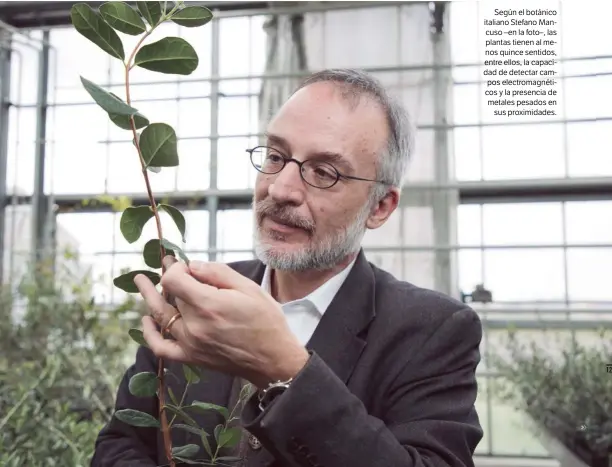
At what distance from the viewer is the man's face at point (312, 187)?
77cm

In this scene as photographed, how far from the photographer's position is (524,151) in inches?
87.0

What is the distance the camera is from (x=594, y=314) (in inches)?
92.0

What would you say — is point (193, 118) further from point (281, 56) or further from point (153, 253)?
point (153, 253)

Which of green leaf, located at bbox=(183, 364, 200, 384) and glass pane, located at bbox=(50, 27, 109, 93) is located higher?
glass pane, located at bbox=(50, 27, 109, 93)

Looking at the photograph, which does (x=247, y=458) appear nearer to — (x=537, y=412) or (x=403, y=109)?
(x=403, y=109)

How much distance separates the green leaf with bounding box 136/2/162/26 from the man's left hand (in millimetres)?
189

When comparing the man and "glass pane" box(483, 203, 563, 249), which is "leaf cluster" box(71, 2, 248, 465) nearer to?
the man

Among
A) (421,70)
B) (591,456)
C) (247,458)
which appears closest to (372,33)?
(421,70)

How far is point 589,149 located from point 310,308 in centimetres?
170

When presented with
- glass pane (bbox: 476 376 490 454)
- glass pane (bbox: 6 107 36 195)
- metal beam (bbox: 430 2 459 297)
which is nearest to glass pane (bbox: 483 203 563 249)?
metal beam (bbox: 430 2 459 297)

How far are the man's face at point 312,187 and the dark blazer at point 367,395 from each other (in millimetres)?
79

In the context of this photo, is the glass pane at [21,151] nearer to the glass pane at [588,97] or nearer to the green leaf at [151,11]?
the glass pane at [588,97]

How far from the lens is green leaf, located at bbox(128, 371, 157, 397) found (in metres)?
0.52

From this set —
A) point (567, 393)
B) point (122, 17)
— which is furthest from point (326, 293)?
point (567, 393)
